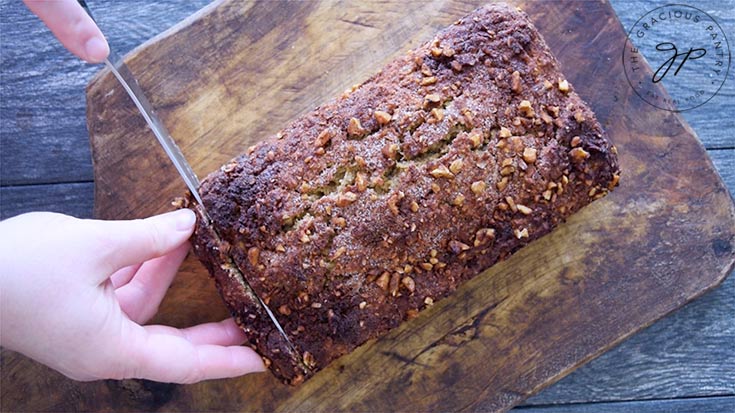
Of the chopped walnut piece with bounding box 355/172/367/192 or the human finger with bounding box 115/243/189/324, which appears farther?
the human finger with bounding box 115/243/189/324

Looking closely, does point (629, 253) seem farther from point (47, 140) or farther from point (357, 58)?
point (47, 140)

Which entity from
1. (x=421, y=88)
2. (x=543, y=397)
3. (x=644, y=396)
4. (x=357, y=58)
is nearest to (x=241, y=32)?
(x=357, y=58)

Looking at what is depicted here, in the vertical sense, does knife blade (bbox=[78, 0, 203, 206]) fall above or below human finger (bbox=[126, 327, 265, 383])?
above

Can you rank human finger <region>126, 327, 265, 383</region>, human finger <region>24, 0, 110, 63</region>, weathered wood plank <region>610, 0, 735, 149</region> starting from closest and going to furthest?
human finger <region>24, 0, 110, 63</region>, human finger <region>126, 327, 265, 383</region>, weathered wood plank <region>610, 0, 735, 149</region>

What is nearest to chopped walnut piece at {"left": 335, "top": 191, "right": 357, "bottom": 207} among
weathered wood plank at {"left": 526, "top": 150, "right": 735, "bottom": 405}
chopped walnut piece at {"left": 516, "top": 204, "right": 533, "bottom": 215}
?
chopped walnut piece at {"left": 516, "top": 204, "right": 533, "bottom": 215}

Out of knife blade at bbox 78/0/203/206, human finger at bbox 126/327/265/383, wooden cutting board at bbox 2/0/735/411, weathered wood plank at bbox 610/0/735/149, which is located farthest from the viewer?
weathered wood plank at bbox 610/0/735/149

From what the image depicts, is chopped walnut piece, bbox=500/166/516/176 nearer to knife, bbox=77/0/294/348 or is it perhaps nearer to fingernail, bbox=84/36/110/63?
knife, bbox=77/0/294/348
